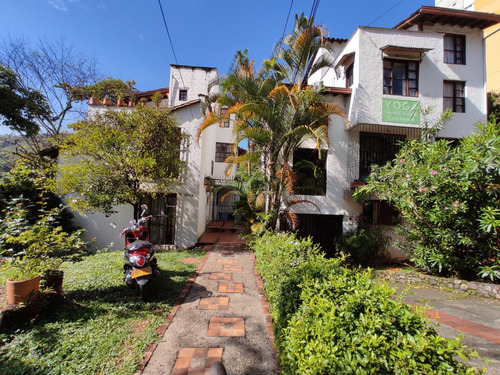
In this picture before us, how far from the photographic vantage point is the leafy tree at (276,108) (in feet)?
21.9

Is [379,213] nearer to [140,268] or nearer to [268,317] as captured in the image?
[268,317]

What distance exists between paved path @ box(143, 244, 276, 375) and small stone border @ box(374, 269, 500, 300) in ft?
17.3

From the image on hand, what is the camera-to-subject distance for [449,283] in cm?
654

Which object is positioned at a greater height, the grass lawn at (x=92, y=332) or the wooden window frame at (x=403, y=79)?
the wooden window frame at (x=403, y=79)

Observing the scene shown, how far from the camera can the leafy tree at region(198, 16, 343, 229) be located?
6.67m

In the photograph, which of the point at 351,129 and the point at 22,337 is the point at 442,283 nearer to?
→ the point at 351,129

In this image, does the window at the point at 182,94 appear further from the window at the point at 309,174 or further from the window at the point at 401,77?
the window at the point at 401,77

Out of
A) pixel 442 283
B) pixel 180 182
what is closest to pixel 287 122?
pixel 180 182

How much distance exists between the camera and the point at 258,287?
16.3 ft

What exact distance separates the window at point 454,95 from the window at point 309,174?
19.5ft

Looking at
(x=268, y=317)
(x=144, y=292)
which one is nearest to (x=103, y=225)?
(x=144, y=292)

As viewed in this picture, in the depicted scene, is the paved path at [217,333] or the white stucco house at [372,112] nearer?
the paved path at [217,333]

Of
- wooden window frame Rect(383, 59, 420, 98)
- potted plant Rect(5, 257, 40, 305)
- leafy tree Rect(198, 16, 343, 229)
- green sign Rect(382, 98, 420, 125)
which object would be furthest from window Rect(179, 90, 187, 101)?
potted plant Rect(5, 257, 40, 305)

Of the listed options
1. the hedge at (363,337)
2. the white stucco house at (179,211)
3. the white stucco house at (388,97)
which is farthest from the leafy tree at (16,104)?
the hedge at (363,337)
